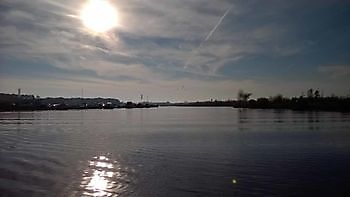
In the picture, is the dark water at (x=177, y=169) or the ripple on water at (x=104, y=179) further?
the dark water at (x=177, y=169)

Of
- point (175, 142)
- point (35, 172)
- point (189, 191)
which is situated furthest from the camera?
point (175, 142)

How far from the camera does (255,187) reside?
14.6 m

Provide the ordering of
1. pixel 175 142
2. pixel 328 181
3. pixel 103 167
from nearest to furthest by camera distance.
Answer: pixel 328 181 < pixel 103 167 < pixel 175 142

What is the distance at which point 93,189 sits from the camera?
564 inches

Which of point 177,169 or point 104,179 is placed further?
point 177,169

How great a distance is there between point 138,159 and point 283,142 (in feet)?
43.3

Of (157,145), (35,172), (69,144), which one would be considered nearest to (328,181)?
(35,172)

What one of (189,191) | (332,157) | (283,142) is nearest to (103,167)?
(189,191)

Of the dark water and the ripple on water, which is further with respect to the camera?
the dark water

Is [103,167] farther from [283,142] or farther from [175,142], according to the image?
[283,142]

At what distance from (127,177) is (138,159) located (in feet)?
17.0

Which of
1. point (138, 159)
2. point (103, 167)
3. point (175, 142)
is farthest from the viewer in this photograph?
point (175, 142)

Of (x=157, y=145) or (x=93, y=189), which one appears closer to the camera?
(x=93, y=189)

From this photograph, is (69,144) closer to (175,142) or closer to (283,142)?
(175,142)
